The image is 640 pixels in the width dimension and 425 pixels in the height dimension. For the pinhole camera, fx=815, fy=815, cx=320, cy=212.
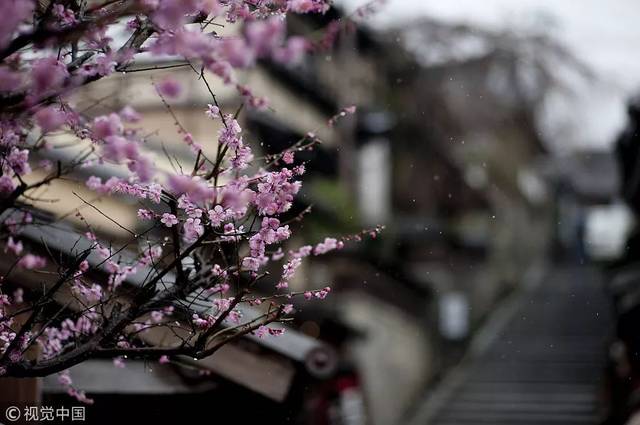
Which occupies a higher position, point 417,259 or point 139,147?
point 139,147

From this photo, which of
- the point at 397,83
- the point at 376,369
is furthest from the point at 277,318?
the point at 397,83

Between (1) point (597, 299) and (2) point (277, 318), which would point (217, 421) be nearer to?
(2) point (277, 318)

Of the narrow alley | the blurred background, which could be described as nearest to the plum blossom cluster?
the blurred background

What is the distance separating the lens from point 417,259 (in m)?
23.7

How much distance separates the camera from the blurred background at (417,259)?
6254 mm

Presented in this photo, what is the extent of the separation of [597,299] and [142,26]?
2717 cm

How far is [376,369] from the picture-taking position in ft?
57.7

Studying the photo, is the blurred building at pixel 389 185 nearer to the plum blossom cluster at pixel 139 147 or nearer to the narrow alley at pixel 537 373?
the narrow alley at pixel 537 373

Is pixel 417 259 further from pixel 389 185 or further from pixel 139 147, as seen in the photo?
pixel 139 147

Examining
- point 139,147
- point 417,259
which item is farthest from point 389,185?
point 139,147

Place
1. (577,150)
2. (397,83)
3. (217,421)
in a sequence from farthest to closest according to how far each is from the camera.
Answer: (577,150) → (397,83) → (217,421)

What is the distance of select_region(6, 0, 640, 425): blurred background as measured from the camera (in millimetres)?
6254

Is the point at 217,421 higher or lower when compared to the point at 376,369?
higher

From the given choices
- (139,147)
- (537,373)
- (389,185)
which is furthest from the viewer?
(389,185)
